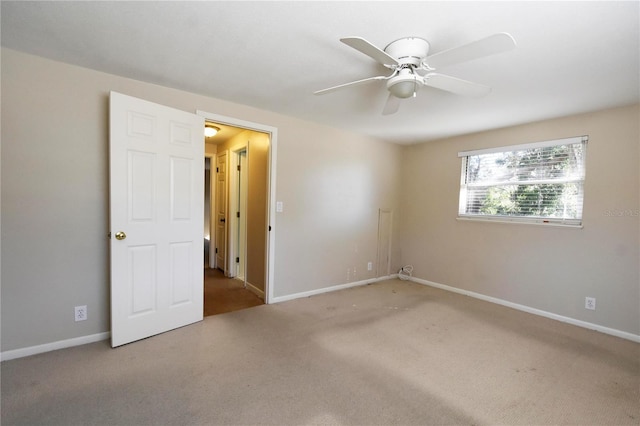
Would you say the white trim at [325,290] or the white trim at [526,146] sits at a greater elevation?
the white trim at [526,146]

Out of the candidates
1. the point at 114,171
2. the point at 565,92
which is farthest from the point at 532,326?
the point at 114,171

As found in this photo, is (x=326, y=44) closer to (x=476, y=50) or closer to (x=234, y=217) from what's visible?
(x=476, y=50)

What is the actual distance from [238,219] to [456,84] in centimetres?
362

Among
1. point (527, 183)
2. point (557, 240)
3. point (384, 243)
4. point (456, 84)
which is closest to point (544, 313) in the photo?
point (557, 240)

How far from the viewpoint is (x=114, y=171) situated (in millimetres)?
2178

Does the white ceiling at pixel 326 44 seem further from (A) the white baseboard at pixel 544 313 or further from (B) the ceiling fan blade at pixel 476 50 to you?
(A) the white baseboard at pixel 544 313

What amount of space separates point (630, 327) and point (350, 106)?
3.47 metres

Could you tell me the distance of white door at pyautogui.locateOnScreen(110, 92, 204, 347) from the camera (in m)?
2.21

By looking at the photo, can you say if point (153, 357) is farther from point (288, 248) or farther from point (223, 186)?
point (223, 186)

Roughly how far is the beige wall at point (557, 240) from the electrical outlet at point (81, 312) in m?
4.17

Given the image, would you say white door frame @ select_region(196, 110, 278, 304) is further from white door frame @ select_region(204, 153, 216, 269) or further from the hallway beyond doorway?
white door frame @ select_region(204, 153, 216, 269)

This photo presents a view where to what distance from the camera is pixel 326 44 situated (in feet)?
5.88

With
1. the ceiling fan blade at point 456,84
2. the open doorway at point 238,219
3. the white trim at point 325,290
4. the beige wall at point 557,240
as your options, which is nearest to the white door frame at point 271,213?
the open doorway at point 238,219

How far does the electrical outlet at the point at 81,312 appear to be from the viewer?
2238mm
